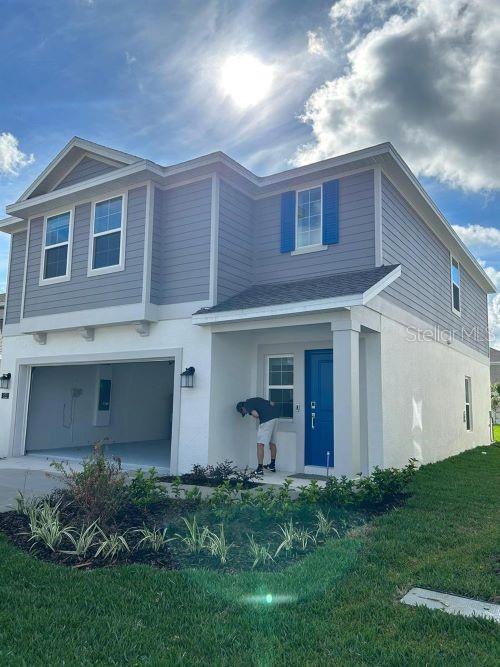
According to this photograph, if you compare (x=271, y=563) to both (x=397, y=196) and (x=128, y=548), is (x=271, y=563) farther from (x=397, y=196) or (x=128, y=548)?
(x=397, y=196)

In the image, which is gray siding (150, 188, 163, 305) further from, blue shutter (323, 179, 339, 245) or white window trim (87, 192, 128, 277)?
blue shutter (323, 179, 339, 245)

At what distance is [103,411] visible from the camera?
14.0 metres

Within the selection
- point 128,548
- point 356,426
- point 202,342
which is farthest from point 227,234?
point 128,548

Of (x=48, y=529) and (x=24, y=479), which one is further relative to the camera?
(x=24, y=479)

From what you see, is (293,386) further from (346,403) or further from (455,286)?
(455,286)

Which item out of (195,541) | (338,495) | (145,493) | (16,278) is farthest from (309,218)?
(16,278)

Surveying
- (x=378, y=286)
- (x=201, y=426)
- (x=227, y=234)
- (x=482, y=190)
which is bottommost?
(x=201, y=426)

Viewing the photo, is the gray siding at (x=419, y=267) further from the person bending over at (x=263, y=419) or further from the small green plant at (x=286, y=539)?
the small green plant at (x=286, y=539)

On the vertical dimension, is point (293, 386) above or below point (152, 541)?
above

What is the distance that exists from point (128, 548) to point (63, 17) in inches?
361

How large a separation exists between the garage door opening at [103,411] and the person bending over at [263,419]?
2324 millimetres

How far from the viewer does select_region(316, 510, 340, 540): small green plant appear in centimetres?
515

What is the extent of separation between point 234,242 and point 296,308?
2.72 m

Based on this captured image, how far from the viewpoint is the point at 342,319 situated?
740cm
